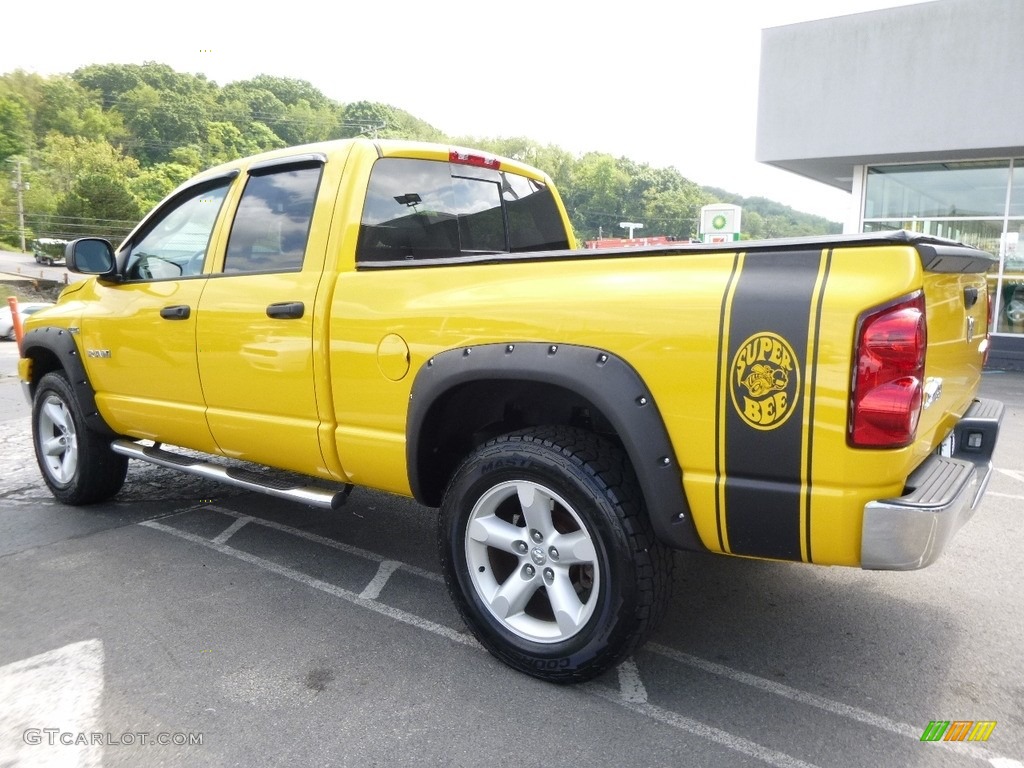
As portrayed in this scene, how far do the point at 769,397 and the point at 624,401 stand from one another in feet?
1.39

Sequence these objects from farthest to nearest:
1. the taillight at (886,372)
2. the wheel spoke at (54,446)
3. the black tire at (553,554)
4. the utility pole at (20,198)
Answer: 1. the utility pole at (20,198)
2. the wheel spoke at (54,446)
3. the black tire at (553,554)
4. the taillight at (886,372)

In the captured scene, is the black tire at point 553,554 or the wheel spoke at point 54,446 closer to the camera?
the black tire at point 553,554

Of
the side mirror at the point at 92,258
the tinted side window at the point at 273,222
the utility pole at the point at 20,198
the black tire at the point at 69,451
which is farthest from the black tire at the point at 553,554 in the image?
the utility pole at the point at 20,198

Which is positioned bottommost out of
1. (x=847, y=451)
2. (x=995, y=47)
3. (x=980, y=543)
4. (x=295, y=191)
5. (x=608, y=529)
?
(x=980, y=543)

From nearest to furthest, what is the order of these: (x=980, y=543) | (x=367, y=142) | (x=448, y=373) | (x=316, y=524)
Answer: (x=448, y=373) → (x=367, y=142) → (x=980, y=543) → (x=316, y=524)

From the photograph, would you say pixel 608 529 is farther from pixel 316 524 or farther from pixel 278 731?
pixel 316 524

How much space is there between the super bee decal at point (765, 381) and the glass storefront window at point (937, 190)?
1413 centimetres

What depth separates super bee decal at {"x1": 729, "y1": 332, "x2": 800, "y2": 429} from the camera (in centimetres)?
203

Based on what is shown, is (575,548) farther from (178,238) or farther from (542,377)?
(178,238)

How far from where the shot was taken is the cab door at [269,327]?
126 inches

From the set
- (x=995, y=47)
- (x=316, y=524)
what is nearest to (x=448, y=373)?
(x=316, y=524)

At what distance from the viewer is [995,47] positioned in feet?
40.2

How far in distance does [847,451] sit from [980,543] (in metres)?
2.69

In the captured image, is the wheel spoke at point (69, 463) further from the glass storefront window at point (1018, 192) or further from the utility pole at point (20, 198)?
the utility pole at point (20, 198)
